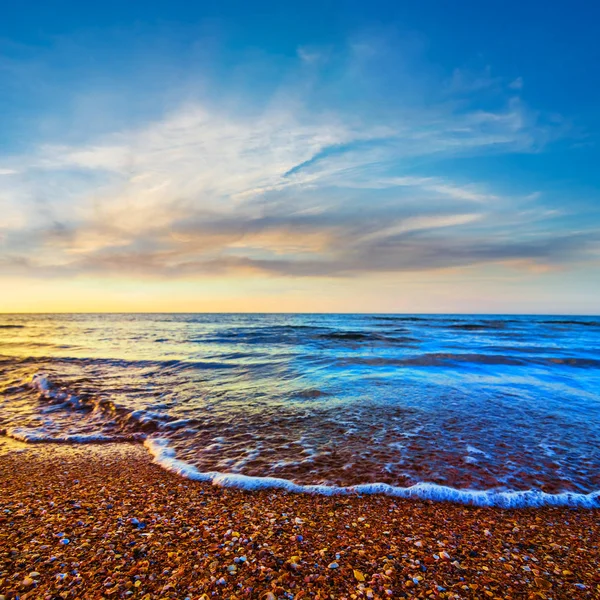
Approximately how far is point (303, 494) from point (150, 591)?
2194mm

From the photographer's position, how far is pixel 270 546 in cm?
318

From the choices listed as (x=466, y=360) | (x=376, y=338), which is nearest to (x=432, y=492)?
(x=466, y=360)

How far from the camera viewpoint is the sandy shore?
2.67m

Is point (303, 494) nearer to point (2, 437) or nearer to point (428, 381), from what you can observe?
point (2, 437)

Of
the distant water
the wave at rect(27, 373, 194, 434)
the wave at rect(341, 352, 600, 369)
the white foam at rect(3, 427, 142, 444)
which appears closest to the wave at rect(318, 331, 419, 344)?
the wave at rect(341, 352, 600, 369)

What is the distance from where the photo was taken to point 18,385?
11.0 meters

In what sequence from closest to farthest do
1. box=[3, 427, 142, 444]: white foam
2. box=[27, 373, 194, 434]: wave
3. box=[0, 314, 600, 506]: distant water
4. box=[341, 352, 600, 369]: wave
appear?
box=[0, 314, 600, 506]: distant water, box=[3, 427, 142, 444]: white foam, box=[27, 373, 194, 434]: wave, box=[341, 352, 600, 369]: wave

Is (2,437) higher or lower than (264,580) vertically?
lower

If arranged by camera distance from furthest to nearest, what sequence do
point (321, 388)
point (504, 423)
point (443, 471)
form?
1. point (321, 388)
2. point (504, 423)
3. point (443, 471)

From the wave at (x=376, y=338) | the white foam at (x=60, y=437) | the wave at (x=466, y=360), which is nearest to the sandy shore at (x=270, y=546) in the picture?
the white foam at (x=60, y=437)

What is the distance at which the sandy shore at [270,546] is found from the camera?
267 cm

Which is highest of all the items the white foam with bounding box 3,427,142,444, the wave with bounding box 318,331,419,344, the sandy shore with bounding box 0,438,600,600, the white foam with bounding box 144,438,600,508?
the sandy shore with bounding box 0,438,600,600

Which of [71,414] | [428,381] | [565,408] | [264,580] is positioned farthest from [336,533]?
[428,381]

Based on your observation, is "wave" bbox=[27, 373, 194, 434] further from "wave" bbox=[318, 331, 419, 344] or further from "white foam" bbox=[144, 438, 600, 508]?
"wave" bbox=[318, 331, 419, 344]
